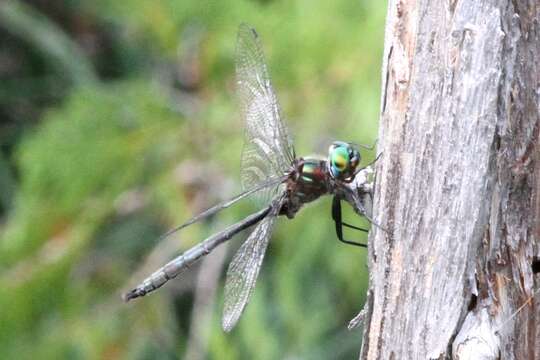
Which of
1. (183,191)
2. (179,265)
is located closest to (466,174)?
(179,265)

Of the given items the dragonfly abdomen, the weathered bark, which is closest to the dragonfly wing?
the dragonfly abdomen

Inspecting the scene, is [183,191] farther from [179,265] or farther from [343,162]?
[343,162]

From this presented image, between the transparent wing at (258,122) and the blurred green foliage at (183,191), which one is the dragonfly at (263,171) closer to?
the transparent wing at (258,122)

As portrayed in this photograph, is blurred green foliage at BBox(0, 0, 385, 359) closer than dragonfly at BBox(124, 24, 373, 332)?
No

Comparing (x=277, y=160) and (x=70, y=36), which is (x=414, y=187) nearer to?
(x=277, y=160)

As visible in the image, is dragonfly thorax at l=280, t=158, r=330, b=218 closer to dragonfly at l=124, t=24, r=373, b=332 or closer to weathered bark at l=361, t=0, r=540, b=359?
dragonfly at l=124, t=24, r=373, b=332

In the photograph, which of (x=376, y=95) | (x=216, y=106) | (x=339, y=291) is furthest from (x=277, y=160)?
(x=339, y=291)

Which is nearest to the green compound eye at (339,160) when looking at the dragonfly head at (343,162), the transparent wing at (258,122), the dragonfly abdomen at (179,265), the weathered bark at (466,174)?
the dragonfly head at (343,162)
